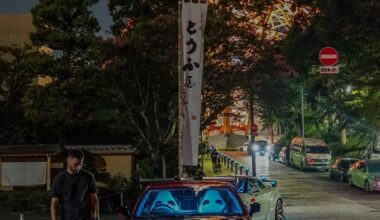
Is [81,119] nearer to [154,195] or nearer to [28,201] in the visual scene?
[28,201]

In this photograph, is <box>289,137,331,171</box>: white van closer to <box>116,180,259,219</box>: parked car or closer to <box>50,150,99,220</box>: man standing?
<box>116,180,259,219</box>: parked car

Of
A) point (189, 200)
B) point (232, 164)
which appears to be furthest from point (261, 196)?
point (232, 164)

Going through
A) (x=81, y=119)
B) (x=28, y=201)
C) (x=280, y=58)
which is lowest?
(x=28, y=201)

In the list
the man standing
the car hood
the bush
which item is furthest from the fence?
the car hood

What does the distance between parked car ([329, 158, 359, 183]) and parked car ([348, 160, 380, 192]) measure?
10.2ft

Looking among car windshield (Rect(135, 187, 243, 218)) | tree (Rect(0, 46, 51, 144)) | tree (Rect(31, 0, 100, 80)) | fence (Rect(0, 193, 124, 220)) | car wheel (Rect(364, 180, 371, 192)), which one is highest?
tree (Rect(31, 0, 100, 80))

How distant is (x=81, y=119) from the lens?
1032 inches

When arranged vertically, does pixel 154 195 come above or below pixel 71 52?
below

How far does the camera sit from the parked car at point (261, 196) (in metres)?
15.8

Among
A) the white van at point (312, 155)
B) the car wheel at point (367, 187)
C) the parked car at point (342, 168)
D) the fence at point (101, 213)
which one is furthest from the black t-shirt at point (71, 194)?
the white van at point (312, 155)

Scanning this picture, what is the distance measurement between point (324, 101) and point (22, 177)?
1404 inches

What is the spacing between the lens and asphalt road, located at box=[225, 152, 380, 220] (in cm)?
2056

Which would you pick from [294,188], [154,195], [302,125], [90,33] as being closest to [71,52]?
[90,33]

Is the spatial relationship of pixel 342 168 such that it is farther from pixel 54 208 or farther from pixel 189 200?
pixel 54 208
